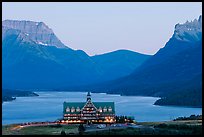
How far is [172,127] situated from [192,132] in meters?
8.87

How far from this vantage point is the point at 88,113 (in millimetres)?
90625

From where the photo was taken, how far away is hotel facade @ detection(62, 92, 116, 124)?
294 ft

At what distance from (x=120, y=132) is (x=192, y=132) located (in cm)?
876

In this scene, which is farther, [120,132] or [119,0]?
[120,132]

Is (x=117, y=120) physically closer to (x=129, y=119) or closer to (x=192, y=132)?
(x=129, y=119)

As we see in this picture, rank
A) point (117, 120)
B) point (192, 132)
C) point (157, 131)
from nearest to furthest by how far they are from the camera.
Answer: point (192, 132)
point (157, 131)
point (117, 120)

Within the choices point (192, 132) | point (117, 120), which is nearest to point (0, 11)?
point (192, 132)

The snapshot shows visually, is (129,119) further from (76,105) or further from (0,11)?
(0,11)

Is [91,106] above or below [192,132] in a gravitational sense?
above

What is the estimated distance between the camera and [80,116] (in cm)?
9012

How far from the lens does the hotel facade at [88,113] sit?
8962 cm

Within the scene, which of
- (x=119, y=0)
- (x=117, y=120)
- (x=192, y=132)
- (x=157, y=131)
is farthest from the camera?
(x=117, y=120)

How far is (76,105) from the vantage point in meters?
91.6

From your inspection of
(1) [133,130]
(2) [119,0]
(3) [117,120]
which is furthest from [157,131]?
(2) [119,0]
